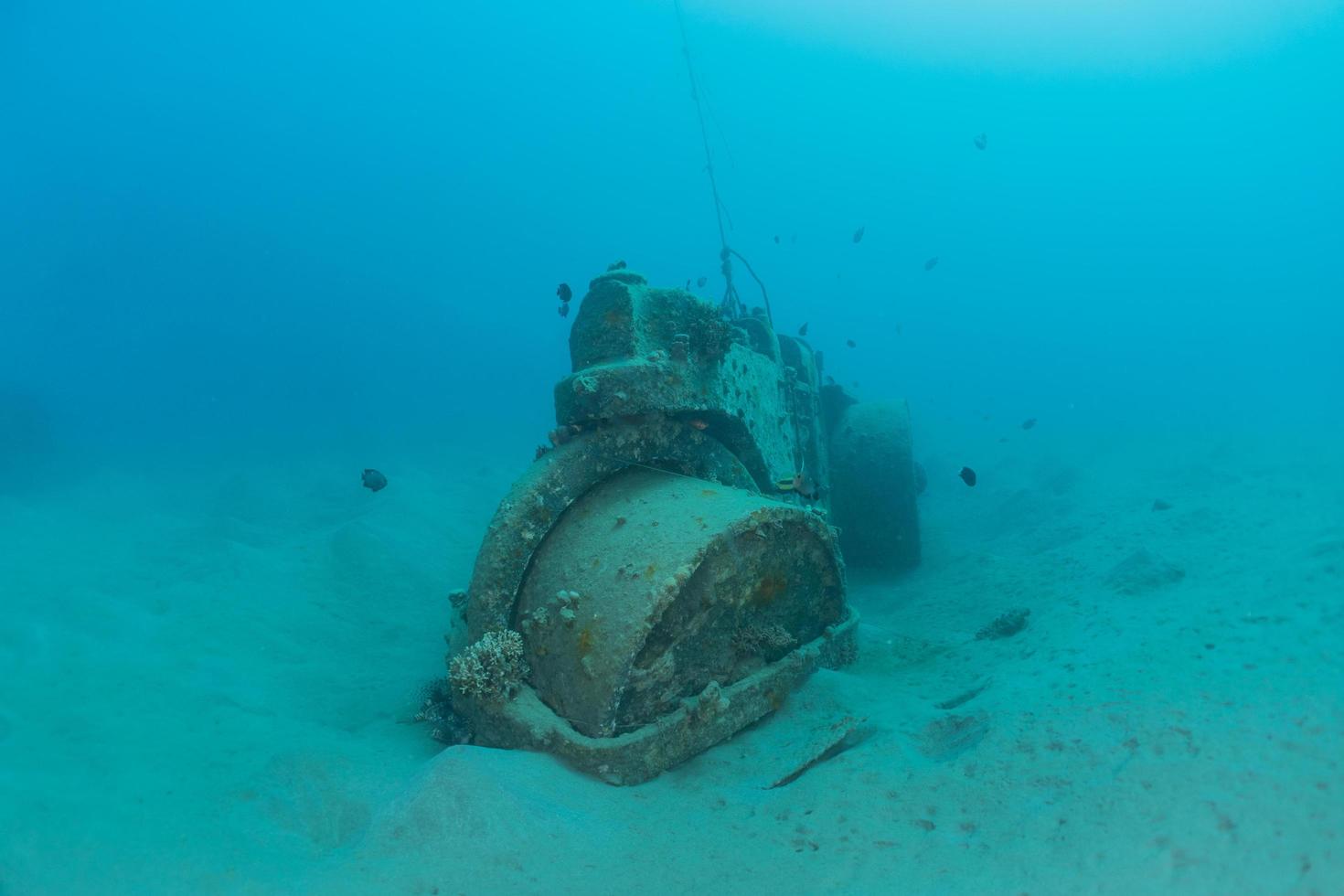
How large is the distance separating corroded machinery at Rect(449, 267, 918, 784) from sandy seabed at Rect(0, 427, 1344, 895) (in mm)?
368

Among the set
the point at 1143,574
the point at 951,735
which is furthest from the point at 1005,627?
the point at 951,735

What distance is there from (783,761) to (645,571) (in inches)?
62.0

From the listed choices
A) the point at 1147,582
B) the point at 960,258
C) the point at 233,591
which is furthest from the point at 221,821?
the point at 960,258

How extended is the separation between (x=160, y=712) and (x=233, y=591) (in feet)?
12.5

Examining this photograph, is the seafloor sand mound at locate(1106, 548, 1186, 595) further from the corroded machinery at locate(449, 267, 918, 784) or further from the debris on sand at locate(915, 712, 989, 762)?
the debris on sand at locate(915, 712, 989, 762)

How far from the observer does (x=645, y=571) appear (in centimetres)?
424

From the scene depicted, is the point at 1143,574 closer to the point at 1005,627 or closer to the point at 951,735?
the point at 1005,627

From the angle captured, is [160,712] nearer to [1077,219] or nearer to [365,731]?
[365,731]

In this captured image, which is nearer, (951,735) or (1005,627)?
(951,735)

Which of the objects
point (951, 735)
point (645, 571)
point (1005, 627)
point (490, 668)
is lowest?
point (951, 735)

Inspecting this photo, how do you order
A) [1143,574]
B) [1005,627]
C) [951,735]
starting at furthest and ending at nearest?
[1143,574]
[1005,627]
[951,735]

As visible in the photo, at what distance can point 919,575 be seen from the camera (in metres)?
9.13

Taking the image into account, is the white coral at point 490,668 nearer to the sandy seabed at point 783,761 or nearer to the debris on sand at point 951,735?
the sandy seabed at point 783,761

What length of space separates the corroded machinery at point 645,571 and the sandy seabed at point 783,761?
0.37 metres
